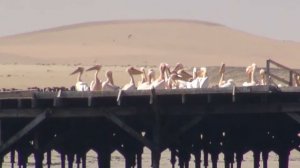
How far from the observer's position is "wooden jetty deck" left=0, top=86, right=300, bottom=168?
33719 mm

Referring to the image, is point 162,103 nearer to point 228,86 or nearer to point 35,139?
point 228,86

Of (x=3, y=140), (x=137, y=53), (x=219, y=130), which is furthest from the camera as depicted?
(x=137, y=53)

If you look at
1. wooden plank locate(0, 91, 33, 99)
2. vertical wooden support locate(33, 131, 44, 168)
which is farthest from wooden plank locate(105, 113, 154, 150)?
vertical wooden support locate(33, 131, 44, 168)

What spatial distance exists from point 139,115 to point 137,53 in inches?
3534

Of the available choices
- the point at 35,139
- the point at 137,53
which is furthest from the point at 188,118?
the point at 137,53

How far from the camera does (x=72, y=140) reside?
1604 inches

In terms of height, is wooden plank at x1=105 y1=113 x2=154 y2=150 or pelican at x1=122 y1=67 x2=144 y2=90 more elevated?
pelican at x1=122 y1=67 x2=144 y2=90

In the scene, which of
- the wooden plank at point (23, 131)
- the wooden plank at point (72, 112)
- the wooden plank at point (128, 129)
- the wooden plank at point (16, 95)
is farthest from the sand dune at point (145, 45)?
the wooden plank at point (128, 129)

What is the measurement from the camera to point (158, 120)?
34.4m

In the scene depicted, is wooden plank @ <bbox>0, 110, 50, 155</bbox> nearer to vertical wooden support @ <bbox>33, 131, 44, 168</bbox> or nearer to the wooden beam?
vertical wooden support @ <bbox>33, 131, 44, 168</bbox>

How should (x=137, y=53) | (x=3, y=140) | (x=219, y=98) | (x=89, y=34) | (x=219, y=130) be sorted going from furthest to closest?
(x=89, y=34)
(x=137, y=53)
(x=219, y=130)
(x=3, y=140)
(x=219, y=98)

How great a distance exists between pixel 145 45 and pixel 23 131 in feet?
326

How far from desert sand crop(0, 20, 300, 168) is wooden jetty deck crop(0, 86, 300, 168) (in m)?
44.6

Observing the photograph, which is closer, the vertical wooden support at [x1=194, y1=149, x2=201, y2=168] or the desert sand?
the vertical wooden support at [x1=194, y1=149, x2=201, y2=168]
